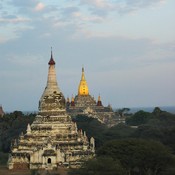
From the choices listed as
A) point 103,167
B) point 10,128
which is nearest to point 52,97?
point 103,167

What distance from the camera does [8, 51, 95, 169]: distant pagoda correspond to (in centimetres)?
4756

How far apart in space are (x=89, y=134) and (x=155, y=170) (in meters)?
28.2

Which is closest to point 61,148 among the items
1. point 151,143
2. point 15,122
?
point 151,143

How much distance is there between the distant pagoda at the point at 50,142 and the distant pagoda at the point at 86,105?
52509mm

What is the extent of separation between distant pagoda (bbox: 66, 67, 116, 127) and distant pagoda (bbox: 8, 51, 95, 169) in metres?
52.5

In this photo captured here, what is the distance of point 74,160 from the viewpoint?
47.8 meters

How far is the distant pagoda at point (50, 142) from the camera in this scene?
47.6 m

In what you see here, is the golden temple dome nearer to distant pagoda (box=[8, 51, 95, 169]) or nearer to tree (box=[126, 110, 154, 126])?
tree (box=[126, 110, 154, 126])

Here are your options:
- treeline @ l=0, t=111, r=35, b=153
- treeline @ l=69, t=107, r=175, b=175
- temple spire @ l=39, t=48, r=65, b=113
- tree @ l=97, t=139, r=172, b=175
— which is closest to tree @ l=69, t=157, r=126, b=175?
treeline @ l=69, t=107, r=175, b=175

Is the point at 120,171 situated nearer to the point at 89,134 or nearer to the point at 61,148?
the point at 61,148

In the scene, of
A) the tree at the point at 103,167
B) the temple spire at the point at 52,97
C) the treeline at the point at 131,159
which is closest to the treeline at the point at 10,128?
the temple spire at the point at 52,97

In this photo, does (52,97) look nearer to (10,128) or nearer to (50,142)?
(50,142)

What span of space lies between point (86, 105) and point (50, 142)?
57.8m

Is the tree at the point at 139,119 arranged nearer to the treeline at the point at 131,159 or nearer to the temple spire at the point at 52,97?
the temple spire at the point at 52,97
